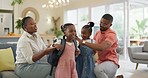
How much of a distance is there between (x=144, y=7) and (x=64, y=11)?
397 cm

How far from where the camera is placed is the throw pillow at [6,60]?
2.62 m

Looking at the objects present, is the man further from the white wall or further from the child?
the white wall

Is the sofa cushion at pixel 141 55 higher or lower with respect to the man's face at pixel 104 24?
lower

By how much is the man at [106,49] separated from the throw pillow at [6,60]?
46.0 inches

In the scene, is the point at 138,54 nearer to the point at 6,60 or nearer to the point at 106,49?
the point at 106,49

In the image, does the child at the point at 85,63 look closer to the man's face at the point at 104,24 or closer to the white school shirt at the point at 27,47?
the man's face at the point at 104,24

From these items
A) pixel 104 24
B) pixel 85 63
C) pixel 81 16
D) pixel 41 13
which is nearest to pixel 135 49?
pixel 104 24

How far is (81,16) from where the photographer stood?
31.0 feet

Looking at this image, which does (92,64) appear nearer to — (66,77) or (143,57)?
(66,77)

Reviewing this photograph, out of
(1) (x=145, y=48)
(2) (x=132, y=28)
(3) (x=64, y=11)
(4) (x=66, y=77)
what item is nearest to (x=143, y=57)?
(1) (x=145, y=48)

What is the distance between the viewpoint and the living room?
7.50 meters

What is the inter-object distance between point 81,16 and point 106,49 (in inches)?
287

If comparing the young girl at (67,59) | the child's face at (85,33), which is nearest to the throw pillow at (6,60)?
the young girl at (67,59)

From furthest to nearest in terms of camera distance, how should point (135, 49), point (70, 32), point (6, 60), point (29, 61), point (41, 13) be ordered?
Result: point (41, 13) < point (135, 49) < point (6, 60) < point (29, 61) < point (70, 32)
